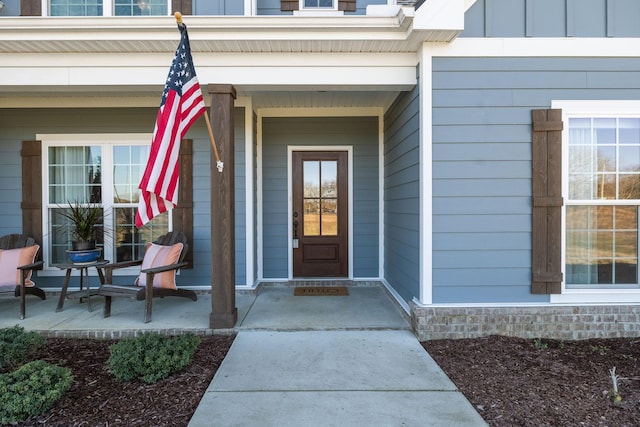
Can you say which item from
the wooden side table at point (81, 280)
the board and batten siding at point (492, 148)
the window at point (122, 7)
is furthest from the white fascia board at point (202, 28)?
the wooden side table at point (81, 280)

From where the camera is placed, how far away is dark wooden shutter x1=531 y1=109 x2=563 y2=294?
3363 millimetres

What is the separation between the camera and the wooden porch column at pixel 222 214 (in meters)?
3.49

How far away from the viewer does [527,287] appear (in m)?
3.42

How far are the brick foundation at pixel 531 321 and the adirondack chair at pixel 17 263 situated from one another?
4.21 meters

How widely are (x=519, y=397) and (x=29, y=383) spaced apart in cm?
305

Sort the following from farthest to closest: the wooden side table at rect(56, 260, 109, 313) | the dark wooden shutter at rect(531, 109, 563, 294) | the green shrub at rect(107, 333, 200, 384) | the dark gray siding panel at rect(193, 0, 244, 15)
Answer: the dark gray siding panel at rect(193, 0, 244, 15), the wooden side table at rect(56, 260, 109, 313), the dark wooden shutter at rect(531, 109, 563, 294), the green shrub at rect(107, 333, 200, 384)

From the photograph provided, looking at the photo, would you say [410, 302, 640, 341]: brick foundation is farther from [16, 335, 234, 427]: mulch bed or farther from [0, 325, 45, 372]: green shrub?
[0, 325, 45, 372]: green shrub

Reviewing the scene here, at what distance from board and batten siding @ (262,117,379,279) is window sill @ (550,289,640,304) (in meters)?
2.33

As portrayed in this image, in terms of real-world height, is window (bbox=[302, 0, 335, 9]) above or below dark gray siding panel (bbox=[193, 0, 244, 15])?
above

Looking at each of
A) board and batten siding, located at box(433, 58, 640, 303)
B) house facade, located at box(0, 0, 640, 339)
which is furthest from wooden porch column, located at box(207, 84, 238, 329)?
board and batten siding, located at box(433, 58, 640, 303)

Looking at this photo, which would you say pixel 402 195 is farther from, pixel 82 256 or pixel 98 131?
pixel 98 131

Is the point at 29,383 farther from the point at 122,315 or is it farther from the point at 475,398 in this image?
the point at 475,398

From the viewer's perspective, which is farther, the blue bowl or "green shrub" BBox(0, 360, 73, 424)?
the blue bowl

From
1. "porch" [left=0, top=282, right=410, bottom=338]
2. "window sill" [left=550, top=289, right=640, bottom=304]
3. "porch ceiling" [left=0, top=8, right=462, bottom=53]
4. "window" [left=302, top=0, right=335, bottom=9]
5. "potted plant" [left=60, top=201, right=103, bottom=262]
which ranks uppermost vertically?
"window" [left=302, top=0, right=335, bottom=9]
